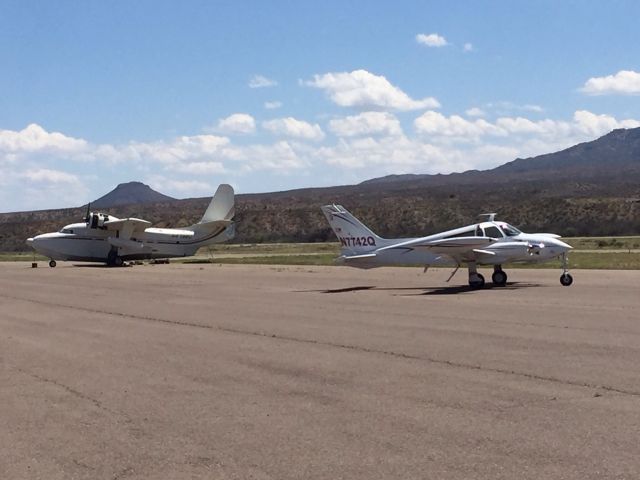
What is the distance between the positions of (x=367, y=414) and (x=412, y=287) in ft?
57.8

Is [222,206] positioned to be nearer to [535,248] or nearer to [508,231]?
[508,231]

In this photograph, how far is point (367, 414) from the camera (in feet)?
25.9

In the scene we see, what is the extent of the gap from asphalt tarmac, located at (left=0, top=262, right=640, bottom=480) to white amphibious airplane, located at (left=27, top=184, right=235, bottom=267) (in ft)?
101

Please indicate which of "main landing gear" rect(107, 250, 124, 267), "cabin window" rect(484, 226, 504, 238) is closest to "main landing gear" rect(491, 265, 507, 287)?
"cabin window" rect(484, 226, 504, 238)

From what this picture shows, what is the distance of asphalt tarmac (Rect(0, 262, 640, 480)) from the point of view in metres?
6.33

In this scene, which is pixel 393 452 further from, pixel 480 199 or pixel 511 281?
pixel 480 199

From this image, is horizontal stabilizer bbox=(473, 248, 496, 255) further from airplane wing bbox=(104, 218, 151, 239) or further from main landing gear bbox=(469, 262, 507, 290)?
airplane wing bbox=(104, 218, 151, 239)

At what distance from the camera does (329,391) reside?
361 inches

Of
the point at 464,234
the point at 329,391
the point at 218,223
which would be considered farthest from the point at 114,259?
the point at 329,391

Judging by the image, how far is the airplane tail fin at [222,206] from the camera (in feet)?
178

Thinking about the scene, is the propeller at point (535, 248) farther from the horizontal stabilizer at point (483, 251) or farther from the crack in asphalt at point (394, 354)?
the crack in asphalt at point (394, 354)

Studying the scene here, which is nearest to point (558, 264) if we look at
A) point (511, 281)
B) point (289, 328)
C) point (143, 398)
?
point (511, 281)

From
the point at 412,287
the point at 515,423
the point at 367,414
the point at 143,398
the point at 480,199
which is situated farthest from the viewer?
the point at 480,199

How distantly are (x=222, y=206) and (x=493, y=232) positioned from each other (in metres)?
31.7
